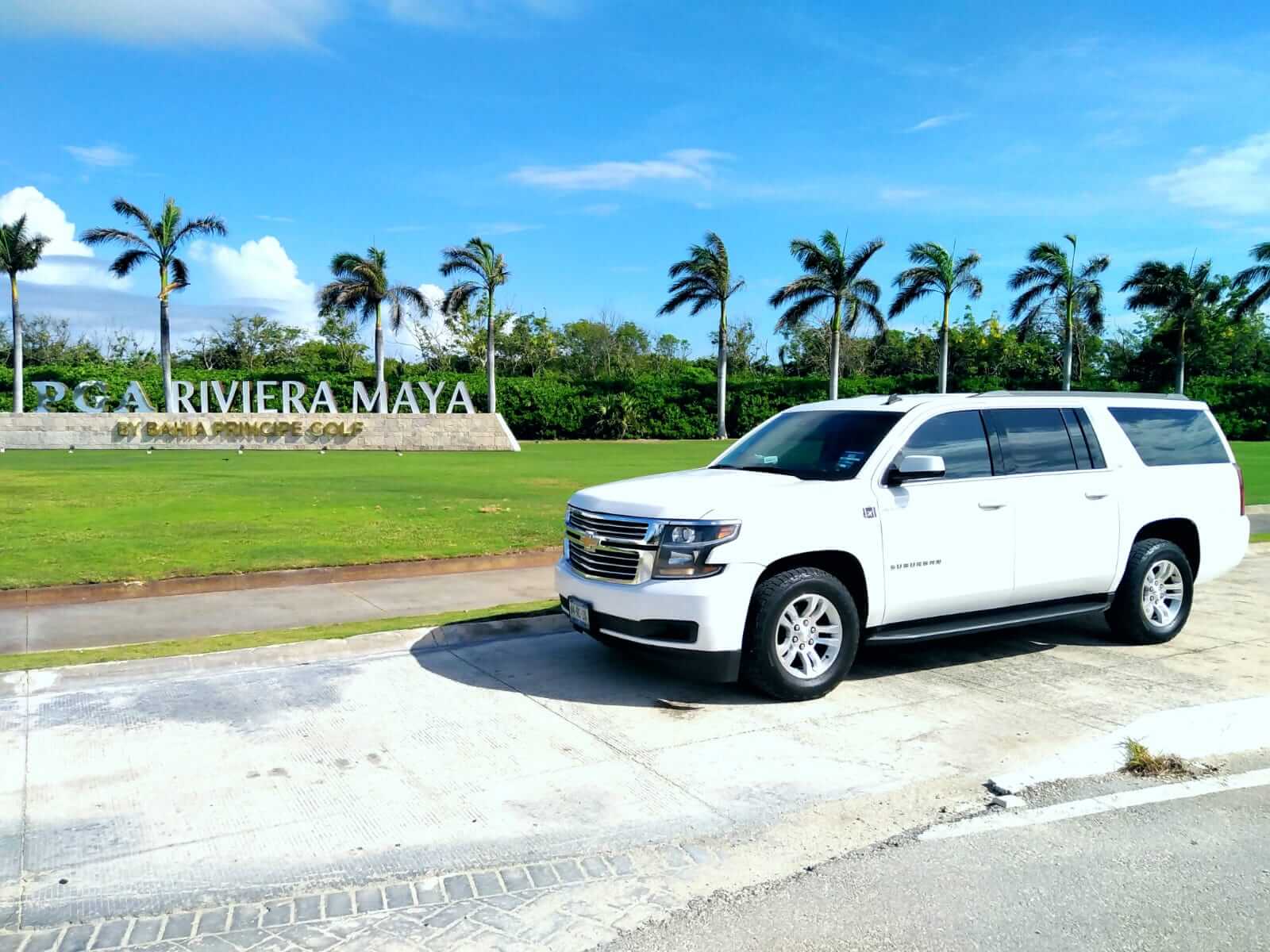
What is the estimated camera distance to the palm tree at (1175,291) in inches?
A: 2226

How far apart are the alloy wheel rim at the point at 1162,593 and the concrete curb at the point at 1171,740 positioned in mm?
1520

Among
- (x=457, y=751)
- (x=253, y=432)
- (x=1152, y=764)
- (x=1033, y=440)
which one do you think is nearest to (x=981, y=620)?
(x=1033, y=440)

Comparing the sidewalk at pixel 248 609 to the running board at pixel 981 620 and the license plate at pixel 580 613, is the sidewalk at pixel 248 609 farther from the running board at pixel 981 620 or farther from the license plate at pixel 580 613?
the running board at pixel 981 620

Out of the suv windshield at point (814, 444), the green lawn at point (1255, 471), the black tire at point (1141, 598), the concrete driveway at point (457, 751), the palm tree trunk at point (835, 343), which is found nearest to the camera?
the concrete driveway at point (457, 751)

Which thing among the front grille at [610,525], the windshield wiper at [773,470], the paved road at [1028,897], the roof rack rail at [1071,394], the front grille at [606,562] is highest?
the roof rack rail at [1071,394]

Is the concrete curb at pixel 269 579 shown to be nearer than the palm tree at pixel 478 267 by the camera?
Yes

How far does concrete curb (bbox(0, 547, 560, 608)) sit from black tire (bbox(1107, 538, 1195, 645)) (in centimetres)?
599

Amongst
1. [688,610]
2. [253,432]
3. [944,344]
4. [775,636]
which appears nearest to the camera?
[688,610]

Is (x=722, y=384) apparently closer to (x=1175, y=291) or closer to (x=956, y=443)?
(x=1175, y=291)

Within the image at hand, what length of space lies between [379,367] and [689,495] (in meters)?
42.4

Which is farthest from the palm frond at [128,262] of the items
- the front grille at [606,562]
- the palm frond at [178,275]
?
the front grille at [606,562]

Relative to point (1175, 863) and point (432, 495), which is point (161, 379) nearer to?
point (432, 495)

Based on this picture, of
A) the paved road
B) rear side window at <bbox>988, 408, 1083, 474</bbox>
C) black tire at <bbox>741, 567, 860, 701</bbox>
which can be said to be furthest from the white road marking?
rear side window at <bbox>988, 408, 1083, 474</bbox>

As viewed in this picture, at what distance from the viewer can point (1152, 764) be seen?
16.5 feet
